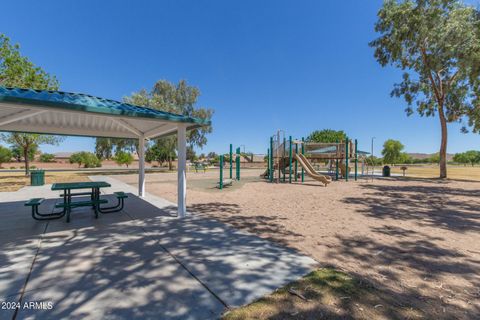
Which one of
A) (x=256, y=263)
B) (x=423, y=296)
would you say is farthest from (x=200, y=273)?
(x=423, y=296)

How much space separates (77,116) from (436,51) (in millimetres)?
22881

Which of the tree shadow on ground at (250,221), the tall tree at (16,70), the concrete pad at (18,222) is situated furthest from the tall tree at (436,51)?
the tall tree at (16,70)

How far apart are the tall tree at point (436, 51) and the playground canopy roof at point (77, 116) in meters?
17.0

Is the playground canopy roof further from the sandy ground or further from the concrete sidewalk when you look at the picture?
the sandy ground

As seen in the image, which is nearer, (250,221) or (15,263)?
(15,263)

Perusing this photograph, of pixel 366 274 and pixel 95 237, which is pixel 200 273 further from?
pixel 95 237

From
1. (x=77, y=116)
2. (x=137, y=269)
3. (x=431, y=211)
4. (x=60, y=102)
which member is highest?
(x=77, y=116)

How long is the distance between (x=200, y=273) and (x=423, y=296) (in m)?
2.75

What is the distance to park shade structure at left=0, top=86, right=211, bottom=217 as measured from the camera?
4119 millimetres

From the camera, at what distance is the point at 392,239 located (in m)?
4.64

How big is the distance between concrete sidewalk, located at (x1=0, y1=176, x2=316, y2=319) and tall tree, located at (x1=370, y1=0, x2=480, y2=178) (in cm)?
1710

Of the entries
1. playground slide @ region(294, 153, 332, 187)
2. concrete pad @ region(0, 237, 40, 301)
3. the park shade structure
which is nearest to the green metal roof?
the park shade structure

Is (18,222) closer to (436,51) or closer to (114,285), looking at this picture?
(114,285)

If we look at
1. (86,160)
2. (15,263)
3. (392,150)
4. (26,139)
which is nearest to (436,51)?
(15,263)
